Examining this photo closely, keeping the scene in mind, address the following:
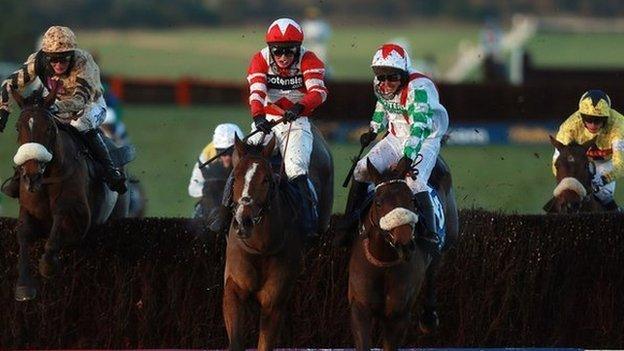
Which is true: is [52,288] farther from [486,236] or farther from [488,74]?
[488,74]

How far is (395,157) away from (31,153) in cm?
218

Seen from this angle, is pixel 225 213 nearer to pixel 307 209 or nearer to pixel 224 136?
pixel 307 209

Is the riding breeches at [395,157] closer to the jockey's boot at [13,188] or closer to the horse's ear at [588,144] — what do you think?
the jockey's boot at [13,188]

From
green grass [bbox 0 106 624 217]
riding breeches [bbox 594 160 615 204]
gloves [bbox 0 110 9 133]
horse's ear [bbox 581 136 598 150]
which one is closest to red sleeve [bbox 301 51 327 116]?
gloves [bbox 0 110 9 133]

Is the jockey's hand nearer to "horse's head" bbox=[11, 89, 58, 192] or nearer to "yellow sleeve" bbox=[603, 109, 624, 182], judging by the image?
"horse's head" bbox=[11, 89, 58, 192]

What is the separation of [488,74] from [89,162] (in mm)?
24933

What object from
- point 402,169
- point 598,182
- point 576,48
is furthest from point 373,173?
point 576,48

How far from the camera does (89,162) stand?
1134 centimetres

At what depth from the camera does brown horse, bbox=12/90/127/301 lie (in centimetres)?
1034

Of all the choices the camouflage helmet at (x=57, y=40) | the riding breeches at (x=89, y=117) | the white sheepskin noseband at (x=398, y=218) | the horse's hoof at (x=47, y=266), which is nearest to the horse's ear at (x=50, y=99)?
the camouflage helmet at (x=57, y=40)

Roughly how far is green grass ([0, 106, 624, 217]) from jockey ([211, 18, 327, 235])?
4.57 metres

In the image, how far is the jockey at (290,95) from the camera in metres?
10.2

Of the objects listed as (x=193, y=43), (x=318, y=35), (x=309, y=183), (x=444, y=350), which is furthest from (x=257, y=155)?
(x=193, y=43)

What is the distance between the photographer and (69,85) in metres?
11.1
